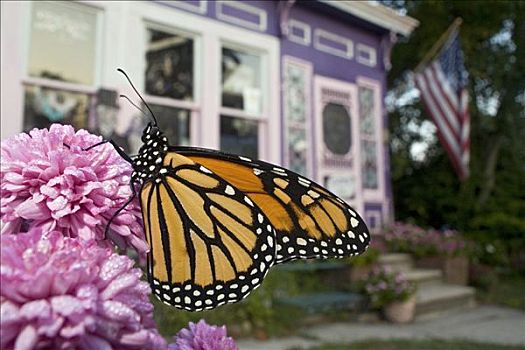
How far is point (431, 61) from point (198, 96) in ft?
13.7

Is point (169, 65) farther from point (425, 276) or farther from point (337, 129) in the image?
point (425, 276)

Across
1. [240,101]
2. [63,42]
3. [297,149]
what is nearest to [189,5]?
[240,101]

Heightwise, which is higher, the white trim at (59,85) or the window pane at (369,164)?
the white trim at (59,85)

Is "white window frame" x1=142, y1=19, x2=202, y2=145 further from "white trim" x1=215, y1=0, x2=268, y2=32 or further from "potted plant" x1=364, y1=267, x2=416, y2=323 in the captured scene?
"potted plant" x1=364, y1=267, x2=416, y2=323

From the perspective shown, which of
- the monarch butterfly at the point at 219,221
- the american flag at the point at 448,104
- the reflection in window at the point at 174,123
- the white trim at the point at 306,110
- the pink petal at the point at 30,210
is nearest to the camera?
the pink petal at the point at 30,210

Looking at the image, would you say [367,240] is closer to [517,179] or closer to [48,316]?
[48,316]

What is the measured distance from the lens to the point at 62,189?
32.1 inches

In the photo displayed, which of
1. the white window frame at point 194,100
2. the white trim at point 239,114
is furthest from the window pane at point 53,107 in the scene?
the white trim at point 239,114

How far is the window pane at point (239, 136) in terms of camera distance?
6.93 m

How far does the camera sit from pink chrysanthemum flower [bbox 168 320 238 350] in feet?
2.96

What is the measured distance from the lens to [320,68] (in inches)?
316

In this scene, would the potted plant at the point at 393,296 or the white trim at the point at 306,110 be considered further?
the white trim at the point at 306,110

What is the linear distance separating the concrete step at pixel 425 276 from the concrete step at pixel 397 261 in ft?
0.33

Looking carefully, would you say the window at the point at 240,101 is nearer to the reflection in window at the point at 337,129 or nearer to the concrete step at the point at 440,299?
the reflection in window at the point at 337,129
